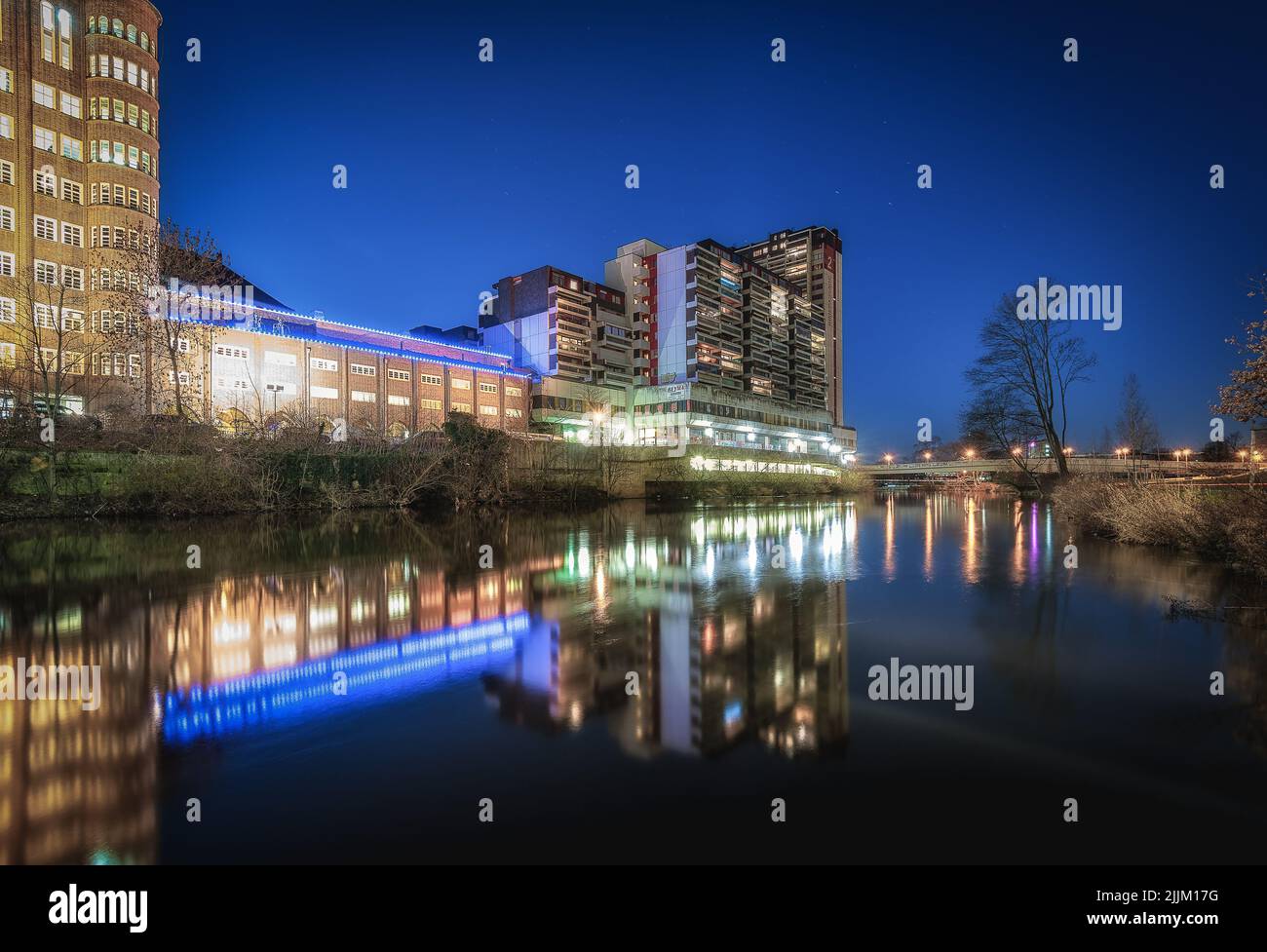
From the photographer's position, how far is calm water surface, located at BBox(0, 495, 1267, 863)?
11.6 ft

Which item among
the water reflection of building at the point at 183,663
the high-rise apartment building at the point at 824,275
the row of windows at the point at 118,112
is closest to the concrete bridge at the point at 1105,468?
the water reflection of building at the point at 183,663

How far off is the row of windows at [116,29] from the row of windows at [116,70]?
2046 millimetres

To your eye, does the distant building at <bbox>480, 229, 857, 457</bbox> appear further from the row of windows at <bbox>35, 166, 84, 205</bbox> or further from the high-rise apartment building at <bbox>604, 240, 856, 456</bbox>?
the row of windows at <bbox>35, 166, 84, 205</bbox>

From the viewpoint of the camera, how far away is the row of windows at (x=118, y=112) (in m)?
52.2

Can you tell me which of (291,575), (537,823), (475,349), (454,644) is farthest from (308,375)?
(537,823)

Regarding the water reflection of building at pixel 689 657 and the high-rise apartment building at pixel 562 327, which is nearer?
the water reflection of building at pixel 689 657

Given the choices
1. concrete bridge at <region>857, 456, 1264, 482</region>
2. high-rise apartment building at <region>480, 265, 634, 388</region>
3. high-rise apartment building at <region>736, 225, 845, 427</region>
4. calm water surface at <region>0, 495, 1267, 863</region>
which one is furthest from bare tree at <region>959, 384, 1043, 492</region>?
high-rise apartment building at <region>736, 225, 845, 427</region>

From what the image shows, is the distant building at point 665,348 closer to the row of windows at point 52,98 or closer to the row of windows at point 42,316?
the row of windows at point 42,316

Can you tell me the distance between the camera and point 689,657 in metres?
6.93

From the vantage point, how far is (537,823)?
3.61 m

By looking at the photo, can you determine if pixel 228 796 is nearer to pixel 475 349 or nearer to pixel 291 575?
A: pixel 291 575
